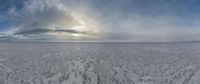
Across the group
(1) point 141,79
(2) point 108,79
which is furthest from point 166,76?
(2) point 108,79

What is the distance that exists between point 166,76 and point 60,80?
204 inches

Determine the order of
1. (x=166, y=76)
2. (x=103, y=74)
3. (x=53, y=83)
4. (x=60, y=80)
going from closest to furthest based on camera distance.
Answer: (x=53, y=83), (x=60, y=80), (x=166, y=76), (x=103, y=74)

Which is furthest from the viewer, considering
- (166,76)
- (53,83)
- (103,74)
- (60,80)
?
(103,74)

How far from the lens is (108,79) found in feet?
22.1

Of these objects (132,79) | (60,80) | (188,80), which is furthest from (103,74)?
(188,80)

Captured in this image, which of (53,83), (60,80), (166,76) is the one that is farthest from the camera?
(166,76)

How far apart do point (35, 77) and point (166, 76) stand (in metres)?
6.56

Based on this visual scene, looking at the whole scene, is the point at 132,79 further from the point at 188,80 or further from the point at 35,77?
the point at 35,77

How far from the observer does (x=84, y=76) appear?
7.28 meters

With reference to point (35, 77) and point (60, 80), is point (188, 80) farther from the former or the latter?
point (35, 77)

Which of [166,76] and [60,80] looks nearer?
[60,80]

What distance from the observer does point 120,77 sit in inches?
271

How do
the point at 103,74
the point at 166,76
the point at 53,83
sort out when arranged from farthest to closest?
1. the point at 103,74
2. the point at 166,76
3. the point at 53,83

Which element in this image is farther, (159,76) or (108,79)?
(159,76)
